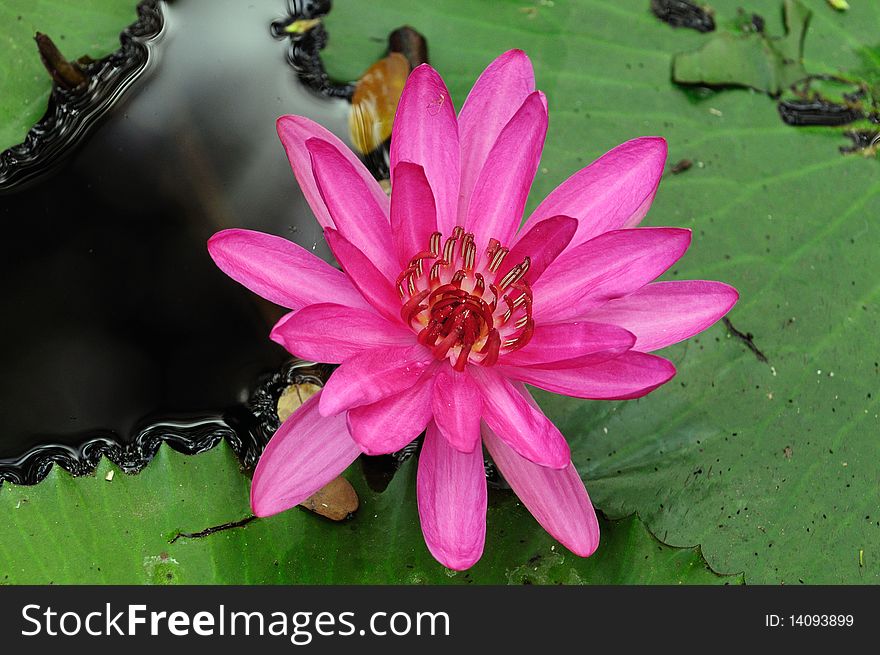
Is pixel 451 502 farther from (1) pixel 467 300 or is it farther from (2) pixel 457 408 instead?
(1) pixel 467 300

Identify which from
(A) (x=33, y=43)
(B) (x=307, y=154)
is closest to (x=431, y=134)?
(B) (x=307, y=154)

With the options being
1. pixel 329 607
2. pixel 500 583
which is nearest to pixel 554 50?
pixel 500 583

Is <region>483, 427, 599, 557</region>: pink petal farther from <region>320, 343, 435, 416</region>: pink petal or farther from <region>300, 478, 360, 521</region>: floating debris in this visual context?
<region>300, 478, 360, 521</region>: floating debris

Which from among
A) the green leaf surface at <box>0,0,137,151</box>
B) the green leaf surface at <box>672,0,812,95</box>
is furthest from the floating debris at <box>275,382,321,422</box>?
the green leaf surface at <box>672,0,812,95</box>

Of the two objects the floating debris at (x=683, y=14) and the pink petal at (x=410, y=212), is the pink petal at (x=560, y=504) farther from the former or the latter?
the floating debris at (x=683, y=14)

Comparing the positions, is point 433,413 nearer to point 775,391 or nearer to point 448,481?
point 448,481

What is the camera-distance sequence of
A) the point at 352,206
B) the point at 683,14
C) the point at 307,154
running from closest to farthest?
the point at 352,206
the point at 307,154
the point at 683,14
